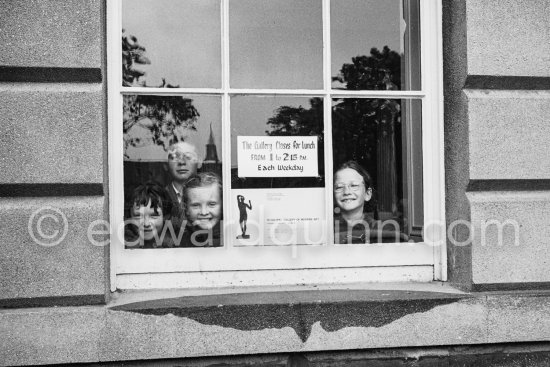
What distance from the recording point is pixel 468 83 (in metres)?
3.12

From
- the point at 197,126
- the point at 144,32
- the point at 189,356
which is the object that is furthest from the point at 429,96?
the point at 189,356

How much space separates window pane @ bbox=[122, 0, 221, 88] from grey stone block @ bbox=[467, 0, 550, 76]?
55.4 inches

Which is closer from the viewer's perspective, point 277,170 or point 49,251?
point 49,251

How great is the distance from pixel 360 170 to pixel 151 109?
1225 millimetres

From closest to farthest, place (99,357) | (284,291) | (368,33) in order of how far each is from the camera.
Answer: (99,357), (284,291), (368,33)

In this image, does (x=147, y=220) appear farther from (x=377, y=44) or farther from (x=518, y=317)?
(x=518, y=317)

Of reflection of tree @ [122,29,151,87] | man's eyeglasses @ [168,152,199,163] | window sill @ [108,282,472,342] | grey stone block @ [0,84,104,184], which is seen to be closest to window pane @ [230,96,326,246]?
man's eyeglasses @ [168,152,199,163]

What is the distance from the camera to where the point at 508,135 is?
10.2ft

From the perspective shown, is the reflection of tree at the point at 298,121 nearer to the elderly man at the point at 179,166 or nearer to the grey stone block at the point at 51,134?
the elderly man at the point at 179,166

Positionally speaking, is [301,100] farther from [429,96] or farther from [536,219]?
[536,219]

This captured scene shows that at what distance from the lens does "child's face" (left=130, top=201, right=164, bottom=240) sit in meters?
3.13

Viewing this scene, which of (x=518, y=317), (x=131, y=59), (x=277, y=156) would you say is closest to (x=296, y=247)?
(x=277, y=156)

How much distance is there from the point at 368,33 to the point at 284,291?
1.55m

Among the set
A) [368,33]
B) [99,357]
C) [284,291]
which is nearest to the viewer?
[99,357]
